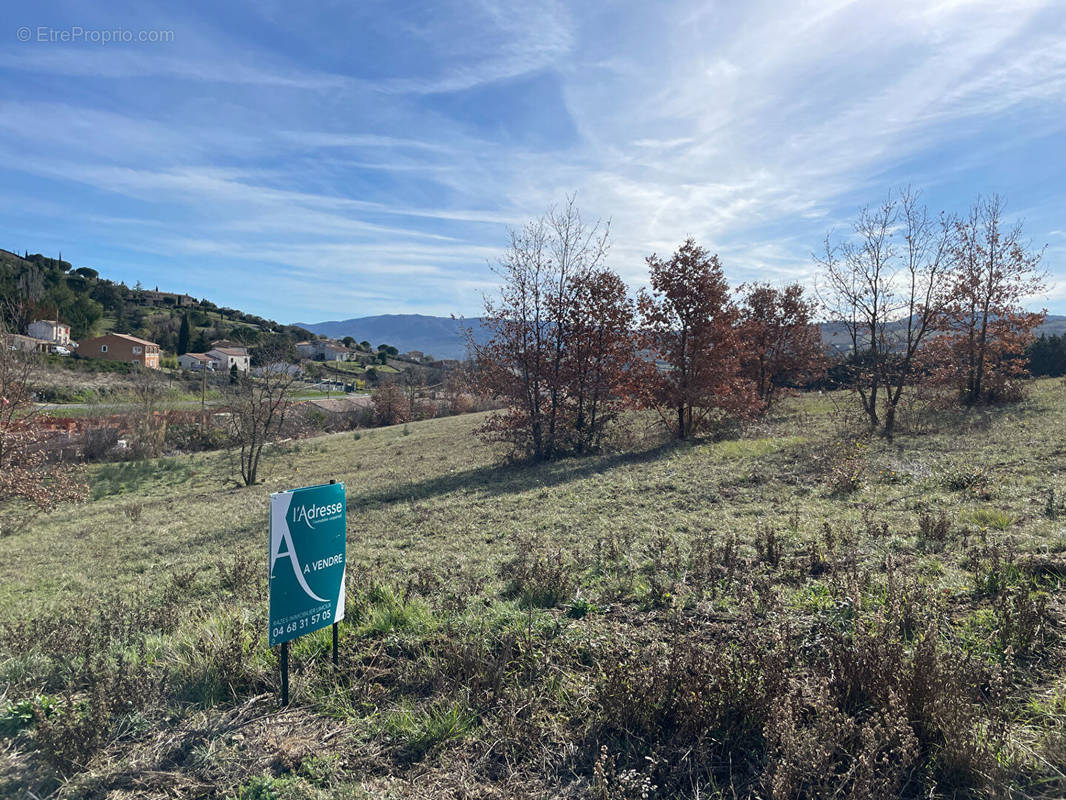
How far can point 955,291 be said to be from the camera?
51.6 ft

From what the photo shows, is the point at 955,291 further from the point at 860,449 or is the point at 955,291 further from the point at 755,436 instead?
the point at 860,449

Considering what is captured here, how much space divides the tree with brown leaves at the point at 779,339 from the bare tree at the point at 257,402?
16.4m

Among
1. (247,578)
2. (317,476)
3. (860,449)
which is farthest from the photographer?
(317,476)

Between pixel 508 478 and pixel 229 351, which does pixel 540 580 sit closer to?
pixel 508 478

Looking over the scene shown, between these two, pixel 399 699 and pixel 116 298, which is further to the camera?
pixel 116 298

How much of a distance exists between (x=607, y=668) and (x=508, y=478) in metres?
9.91

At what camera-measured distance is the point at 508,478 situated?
12.8 metres

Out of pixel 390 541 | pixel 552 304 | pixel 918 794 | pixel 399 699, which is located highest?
pixel 552 304

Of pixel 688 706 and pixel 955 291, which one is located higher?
pixel 955 291

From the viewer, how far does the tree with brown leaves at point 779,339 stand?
20.9 metres

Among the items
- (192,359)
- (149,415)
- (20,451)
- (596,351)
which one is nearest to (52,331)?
(192,359)

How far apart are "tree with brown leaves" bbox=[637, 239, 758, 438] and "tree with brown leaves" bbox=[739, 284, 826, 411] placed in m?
6.29

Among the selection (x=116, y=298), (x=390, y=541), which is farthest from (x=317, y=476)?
(x=116, y=298)

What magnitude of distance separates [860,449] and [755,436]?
181 inches
